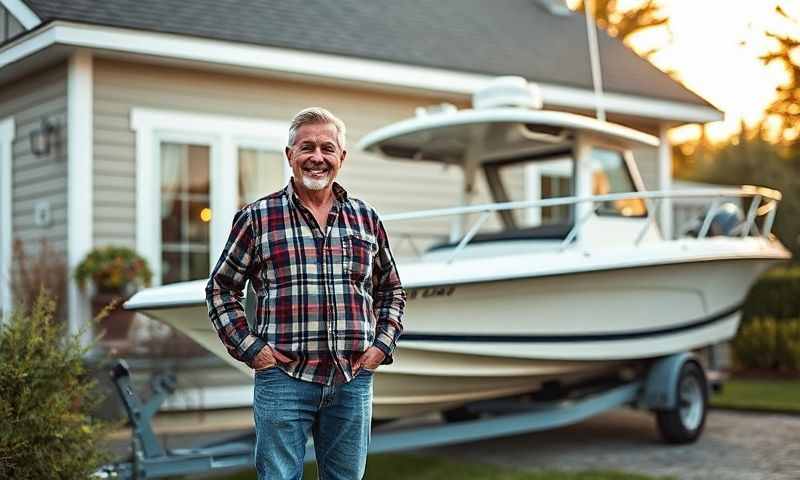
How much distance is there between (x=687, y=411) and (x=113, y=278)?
16.3 feet

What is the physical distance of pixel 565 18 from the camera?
48.1 ft

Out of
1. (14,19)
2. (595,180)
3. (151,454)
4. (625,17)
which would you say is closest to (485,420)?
(595,180)

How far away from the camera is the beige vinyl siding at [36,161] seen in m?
9.31

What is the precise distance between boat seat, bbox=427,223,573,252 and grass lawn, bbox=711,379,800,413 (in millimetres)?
3385

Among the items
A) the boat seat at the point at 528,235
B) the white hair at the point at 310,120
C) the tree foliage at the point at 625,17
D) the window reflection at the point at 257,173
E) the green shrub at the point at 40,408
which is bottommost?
the green shrub at the point at 40,408

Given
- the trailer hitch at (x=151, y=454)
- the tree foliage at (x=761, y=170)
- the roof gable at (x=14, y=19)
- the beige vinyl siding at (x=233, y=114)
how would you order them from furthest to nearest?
the tree foliage at (x=761, y=170) < the beige vinyl siding at (x=233, y=114) < the roof gable at (x=14, y=19) < the trailer hitch at (x=151, y=454)

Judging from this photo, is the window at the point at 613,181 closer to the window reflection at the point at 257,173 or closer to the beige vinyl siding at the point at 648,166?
the window reflection at the point at 257,173

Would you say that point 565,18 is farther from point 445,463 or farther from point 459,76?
point 445,463

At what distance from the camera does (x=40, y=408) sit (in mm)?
4668

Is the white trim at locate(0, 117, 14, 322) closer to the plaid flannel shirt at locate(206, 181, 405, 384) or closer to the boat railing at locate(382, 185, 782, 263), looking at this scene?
the boat railing at locate(382, 185, 782, 263)

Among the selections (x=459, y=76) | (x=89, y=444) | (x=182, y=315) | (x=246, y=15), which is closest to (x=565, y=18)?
(x=459, y=76)

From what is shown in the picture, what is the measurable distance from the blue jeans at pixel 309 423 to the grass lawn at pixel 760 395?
660cm

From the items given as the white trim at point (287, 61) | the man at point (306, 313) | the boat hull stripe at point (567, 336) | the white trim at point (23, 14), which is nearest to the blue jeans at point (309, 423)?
the man at point (306, 313)

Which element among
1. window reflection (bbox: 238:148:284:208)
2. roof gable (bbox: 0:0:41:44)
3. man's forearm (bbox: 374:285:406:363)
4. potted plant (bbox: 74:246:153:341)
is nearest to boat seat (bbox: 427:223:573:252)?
potted plant (bbox: 74:246:153:341)
